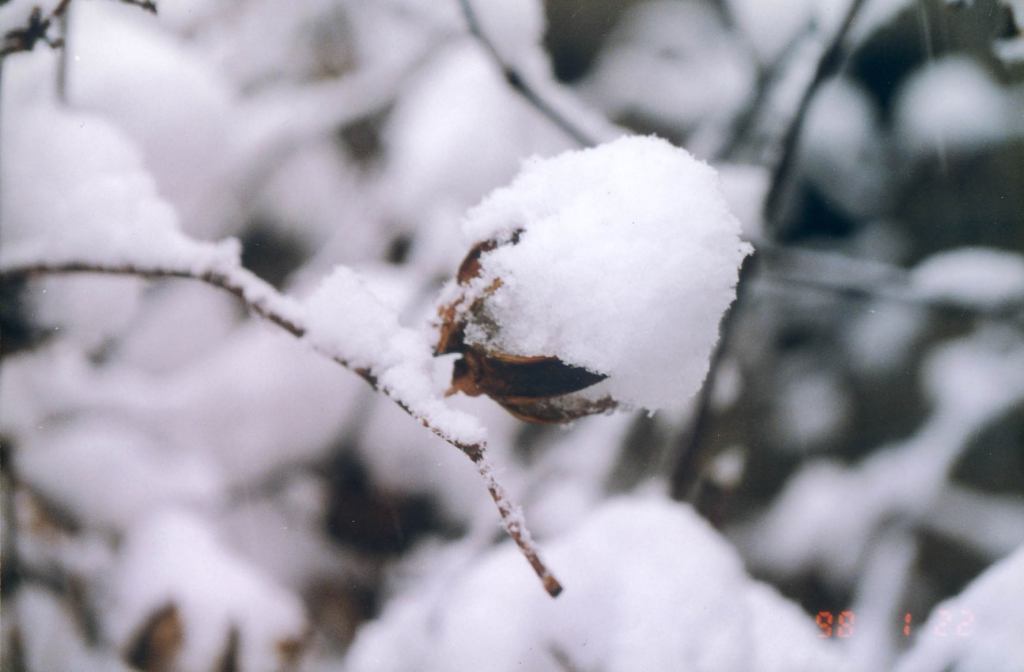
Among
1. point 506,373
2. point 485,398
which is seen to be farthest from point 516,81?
point 485,398

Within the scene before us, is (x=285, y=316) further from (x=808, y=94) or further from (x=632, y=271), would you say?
(x=808, y=94)

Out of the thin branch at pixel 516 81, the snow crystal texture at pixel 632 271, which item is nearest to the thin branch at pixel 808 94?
the thin branch at pixel 516 81

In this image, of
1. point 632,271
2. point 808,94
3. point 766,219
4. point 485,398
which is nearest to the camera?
point 632,271

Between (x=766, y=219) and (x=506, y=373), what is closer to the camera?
(x=506, y=373)

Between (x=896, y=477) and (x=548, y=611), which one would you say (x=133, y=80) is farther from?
(x=896, y=477)

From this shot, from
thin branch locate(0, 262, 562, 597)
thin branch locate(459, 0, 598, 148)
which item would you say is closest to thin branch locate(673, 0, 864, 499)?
thin branch locate(459, 0, 598, 148)

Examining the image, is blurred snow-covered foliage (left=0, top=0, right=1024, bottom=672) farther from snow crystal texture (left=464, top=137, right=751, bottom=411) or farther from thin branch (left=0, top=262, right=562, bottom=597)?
snow crystal texture (left=464, top=137, right=751, bottom=411)
